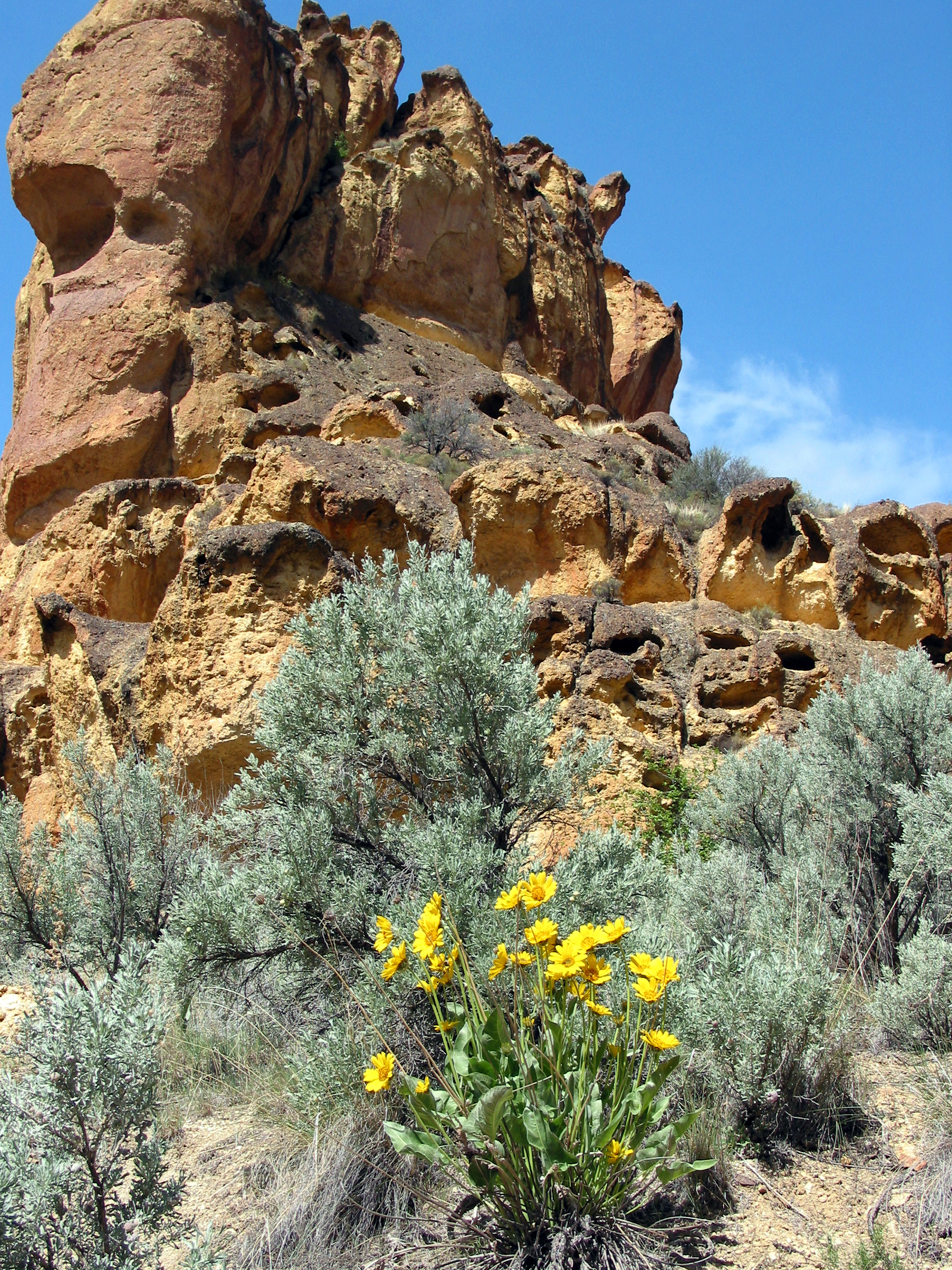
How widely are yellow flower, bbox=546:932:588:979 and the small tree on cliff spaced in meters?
1.04

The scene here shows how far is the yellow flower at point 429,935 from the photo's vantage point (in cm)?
242

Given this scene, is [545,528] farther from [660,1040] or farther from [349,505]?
[660,1040]

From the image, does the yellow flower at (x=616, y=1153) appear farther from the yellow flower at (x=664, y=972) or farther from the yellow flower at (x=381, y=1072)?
the yellow flower at (x=381, y=1072)

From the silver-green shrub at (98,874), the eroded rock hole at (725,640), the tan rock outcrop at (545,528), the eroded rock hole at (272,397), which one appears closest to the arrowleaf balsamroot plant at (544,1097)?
the silver-green shrub at (98,874)

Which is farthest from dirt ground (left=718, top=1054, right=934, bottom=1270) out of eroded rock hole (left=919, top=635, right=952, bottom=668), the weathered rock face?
the weathered rock face

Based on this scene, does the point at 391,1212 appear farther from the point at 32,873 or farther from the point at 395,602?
the point at 32,873

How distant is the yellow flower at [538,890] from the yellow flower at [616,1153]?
616mm

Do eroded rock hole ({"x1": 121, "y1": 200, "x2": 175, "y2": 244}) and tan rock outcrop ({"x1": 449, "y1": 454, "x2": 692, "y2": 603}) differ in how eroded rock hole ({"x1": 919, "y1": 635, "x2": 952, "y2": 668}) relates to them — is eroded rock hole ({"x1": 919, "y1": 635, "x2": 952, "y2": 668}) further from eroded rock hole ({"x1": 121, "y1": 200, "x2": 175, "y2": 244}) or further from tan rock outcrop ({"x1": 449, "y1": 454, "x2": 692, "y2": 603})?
eroded rock hole ({"x1": 121, "y1": 200, "x2": 175, "y2": 244})

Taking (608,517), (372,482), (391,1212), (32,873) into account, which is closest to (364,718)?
(391,1212)

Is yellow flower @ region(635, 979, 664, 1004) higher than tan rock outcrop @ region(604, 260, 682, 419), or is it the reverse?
tan rock outcrop @ region(604, 260, 682, 419)

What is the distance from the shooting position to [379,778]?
173 inches

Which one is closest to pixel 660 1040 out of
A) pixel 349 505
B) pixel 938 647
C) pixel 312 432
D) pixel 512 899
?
pixel 512 899

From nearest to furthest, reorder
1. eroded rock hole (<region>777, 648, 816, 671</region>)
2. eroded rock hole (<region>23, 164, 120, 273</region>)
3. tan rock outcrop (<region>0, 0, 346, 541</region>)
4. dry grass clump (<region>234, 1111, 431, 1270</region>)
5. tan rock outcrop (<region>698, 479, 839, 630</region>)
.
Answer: dry grass clump (<region>234, 1111, 431, 1270</region>), eroded rock hole (<region>777, 648, 816, 671</region>), tan rock outcrop (<region>698, 479, 839, 630</region>), tan rock outcrop (<region>0, 0, 346, 541</region>), eroded rock hole (<region>23, 164, 120, 273</region>)

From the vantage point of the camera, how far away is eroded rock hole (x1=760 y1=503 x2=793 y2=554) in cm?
1062
